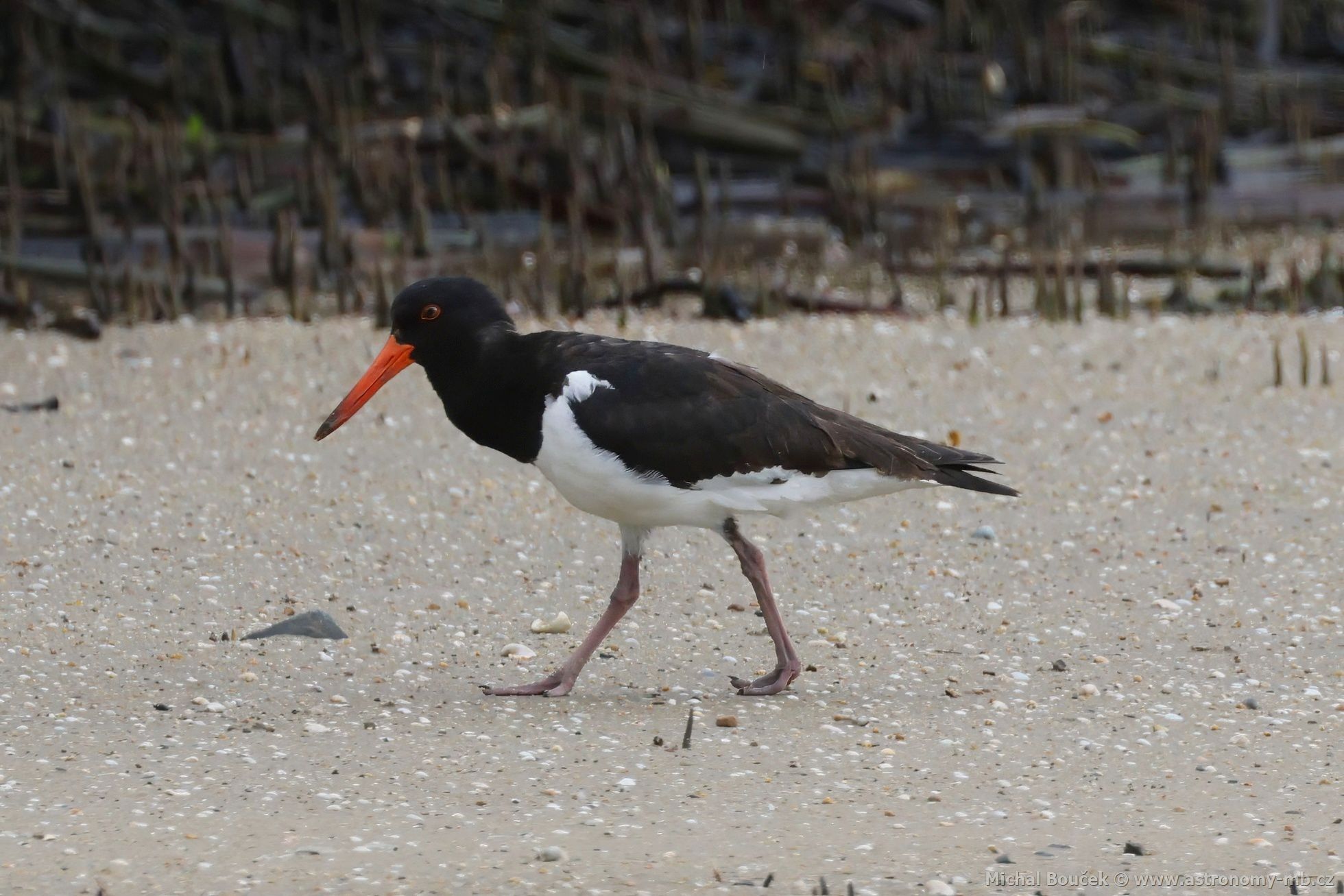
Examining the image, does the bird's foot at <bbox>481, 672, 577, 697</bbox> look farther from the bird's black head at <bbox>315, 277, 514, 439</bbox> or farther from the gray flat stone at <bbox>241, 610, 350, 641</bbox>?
the bird's black head at <bbox>315, 277, 514, 439</bbox>

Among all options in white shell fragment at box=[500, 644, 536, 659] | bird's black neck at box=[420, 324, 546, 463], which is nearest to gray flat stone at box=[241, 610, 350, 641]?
white shell fragment at box=[500, 644, 536, 659]

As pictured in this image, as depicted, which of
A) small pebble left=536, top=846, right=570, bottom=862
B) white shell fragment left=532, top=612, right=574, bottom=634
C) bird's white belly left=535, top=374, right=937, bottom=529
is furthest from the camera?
white shell fragment left=532, top=612, right=574, bottom=634

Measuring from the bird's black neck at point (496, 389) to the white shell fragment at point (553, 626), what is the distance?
79cm

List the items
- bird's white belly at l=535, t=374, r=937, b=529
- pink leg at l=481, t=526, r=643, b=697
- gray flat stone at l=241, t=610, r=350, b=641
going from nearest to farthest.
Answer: bird's white belly at l=535, t=374, r=937, b=529, pink leg at l=481, t=526, r=643, b=697, gray flat stone at l=241, t=610, r=350, b=641

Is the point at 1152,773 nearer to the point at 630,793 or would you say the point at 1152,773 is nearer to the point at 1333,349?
the point at 630,793

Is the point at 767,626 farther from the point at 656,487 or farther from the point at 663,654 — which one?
the point at 656,487

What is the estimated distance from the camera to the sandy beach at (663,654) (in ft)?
13.3

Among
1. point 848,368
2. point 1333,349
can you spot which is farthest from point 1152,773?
point 1333,349

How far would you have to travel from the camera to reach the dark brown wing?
498 cm

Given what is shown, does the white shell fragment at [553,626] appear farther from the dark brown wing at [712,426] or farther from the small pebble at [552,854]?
the small pebble at [552,854]

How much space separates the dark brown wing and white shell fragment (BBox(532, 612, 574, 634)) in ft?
3.13

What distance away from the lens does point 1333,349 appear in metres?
9.49

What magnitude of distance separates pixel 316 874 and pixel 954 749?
5.62 feet

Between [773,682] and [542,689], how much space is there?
638 millimetres
